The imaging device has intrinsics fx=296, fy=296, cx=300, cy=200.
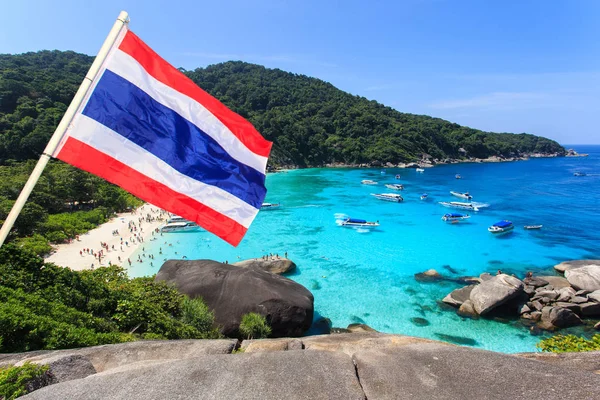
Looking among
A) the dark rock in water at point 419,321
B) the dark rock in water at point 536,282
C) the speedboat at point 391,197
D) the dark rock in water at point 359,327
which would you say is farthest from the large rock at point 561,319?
the speedboat at point 391,197

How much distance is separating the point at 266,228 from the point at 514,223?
39203 millimetres

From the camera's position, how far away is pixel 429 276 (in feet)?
92.5

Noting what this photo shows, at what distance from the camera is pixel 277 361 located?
5.34m

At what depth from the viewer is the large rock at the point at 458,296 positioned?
22.7 metres

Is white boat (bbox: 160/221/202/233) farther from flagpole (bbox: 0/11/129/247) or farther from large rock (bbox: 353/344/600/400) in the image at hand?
large rock (bbox: 353/344/600/400)

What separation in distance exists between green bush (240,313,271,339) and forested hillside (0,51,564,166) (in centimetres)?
9043

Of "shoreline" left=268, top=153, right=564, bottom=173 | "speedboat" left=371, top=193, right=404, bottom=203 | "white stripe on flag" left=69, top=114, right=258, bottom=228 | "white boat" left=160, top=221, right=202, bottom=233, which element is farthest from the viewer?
"shoreline" left=268, top=153, right=564, bottom=173

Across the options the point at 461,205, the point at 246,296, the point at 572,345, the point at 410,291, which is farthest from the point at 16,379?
the point at 461,205

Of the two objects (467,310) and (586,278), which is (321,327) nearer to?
(467,310)

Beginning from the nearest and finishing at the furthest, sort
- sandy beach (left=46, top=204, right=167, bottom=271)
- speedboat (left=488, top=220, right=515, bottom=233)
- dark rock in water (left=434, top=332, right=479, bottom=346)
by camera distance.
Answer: dark rock in water (left=434, top=332, right=479, bottom=346) → sandy beach (left=46, top=204, right=167, bottom=271) → speedboat (left=488, top=220, right=515, bottom=233)

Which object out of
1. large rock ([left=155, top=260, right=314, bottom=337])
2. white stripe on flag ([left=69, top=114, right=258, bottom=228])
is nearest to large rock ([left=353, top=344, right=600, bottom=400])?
white stripe on flag ([left=69, top=114, right=258, bottom=228])

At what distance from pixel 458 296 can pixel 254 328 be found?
1652 centimetres

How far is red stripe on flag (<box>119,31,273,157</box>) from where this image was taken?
17.1ft

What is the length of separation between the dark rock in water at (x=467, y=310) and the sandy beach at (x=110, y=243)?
30.0 meters
